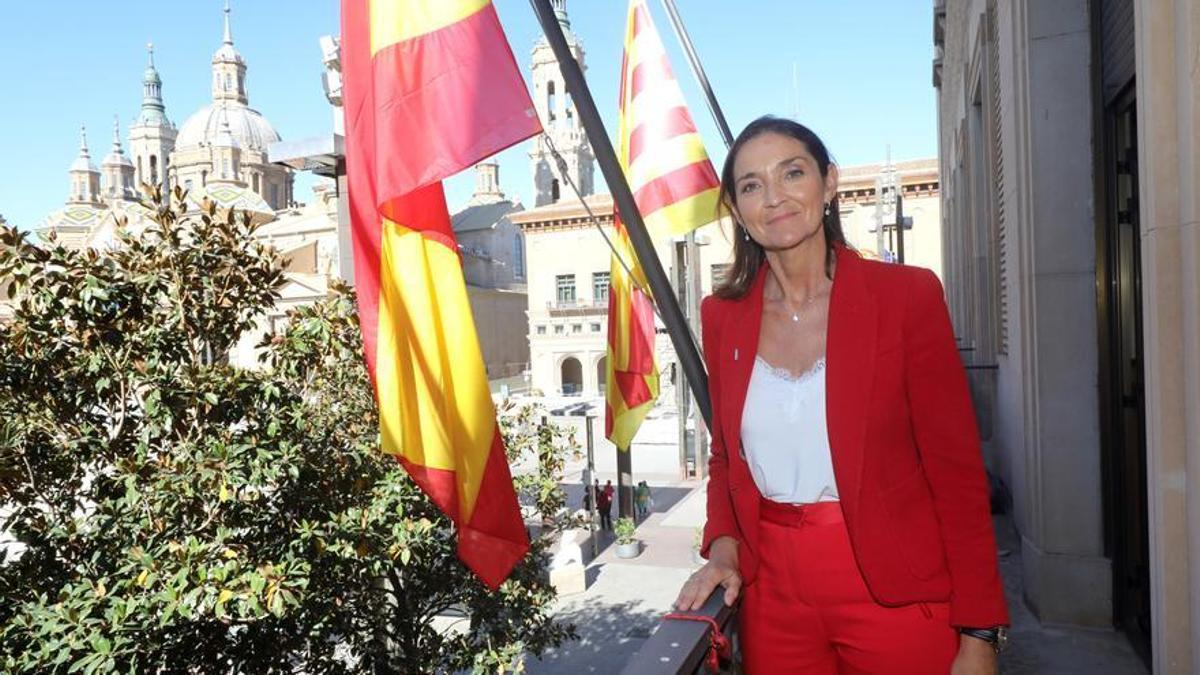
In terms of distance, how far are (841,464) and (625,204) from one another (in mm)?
1333

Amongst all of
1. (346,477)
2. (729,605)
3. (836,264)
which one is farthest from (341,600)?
(836,264)

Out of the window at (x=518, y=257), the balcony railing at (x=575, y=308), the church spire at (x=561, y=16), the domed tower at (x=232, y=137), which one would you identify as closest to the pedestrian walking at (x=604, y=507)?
the church spire at (x=561, y=16)

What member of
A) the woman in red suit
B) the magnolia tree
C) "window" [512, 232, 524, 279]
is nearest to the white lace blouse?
the woman in red suit

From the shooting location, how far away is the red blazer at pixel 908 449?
6.31 feet

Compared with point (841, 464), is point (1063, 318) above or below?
above

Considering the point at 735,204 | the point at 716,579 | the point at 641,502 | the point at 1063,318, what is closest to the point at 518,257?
the point at 641,502

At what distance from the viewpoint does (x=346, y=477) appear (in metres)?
5.87

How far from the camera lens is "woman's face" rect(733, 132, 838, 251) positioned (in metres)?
2.18

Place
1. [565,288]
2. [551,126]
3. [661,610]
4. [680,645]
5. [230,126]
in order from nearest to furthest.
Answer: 1. [680,645]
2. [661,610]
3. [565,288]
4. [551,126]
5. [230,126]

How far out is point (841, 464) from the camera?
6.44ft

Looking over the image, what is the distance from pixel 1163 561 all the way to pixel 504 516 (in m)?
2.51

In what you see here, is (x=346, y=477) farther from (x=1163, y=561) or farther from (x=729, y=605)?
(x=1163, y=561)

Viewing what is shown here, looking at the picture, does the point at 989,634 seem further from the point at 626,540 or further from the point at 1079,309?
the point at 626,540

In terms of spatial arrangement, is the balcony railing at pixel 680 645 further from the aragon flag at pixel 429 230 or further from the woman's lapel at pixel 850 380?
the aragon flag at pixel 429 230
